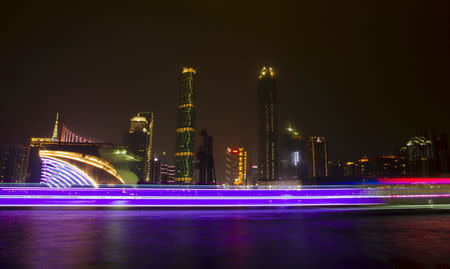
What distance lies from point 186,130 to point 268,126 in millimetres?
51907

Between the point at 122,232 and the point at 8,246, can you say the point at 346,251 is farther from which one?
the point at 8,246

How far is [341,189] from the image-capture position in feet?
66.3

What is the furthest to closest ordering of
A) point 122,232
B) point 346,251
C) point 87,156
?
point 87,156
point 122,232
point 346,251

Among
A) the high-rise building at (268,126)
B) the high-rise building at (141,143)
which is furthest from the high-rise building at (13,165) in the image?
the high-rise building at (268,126)

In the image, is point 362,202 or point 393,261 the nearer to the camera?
point 393,261

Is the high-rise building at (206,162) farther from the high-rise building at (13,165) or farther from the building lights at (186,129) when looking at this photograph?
the high-rise building at (13,165)

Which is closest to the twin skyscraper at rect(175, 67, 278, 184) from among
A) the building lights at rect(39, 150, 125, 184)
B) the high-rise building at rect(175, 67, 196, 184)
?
the high-rise building at rect(175, 67, 196, 184)

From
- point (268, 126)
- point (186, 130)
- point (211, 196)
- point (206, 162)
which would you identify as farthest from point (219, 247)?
point (268, 126)

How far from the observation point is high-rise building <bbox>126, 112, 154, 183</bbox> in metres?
162

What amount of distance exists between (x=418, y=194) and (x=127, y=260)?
21.4m

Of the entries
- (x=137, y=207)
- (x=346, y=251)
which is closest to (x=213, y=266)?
(x=346, y=251)

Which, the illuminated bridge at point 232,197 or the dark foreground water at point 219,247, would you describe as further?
the illuminated bridge at point 232,197

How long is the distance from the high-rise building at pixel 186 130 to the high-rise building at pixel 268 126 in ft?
125

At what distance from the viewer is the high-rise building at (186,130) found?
125 meters
